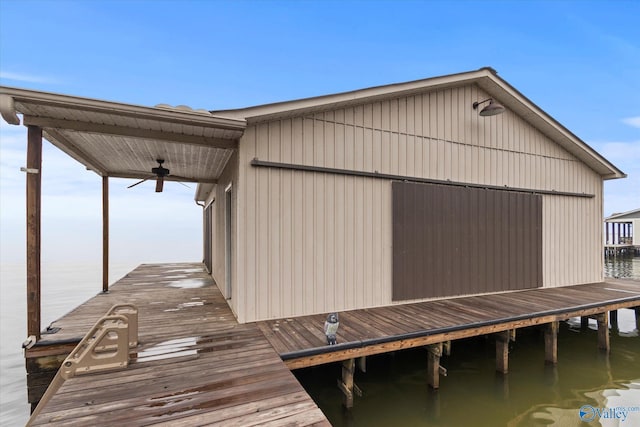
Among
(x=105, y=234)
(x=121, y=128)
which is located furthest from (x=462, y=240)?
(x=105, y=234)

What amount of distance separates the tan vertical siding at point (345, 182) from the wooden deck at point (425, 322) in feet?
1.60

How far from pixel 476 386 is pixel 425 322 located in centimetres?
143

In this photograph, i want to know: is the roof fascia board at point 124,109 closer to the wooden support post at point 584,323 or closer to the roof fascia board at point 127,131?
the roof fascia board at point 127,131

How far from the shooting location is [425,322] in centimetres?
433

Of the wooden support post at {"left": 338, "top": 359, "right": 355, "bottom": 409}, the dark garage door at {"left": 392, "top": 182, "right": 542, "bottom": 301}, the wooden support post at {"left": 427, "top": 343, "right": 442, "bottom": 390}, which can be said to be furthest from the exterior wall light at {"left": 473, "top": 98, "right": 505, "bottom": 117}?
the wooden support post at {"left": 338, "top": 359, "right": 355, "bottom": 409}

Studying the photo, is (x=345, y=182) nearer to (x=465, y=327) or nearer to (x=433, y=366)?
(x=465, y=327)

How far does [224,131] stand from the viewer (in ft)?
13.3

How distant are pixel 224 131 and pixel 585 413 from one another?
19.9 ft

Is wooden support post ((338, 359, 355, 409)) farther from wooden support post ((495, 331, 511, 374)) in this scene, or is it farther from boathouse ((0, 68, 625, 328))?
wooden support post ((495, 331, 511, 374))

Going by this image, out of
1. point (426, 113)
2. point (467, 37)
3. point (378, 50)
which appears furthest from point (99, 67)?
point (467, 37)

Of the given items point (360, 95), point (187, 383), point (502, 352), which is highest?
point (360, 95)

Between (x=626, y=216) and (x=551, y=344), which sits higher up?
(x=626, y=216)

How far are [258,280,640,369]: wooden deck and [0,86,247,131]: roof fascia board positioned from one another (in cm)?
276

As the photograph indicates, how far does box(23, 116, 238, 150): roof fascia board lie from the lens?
3480 millimetres
